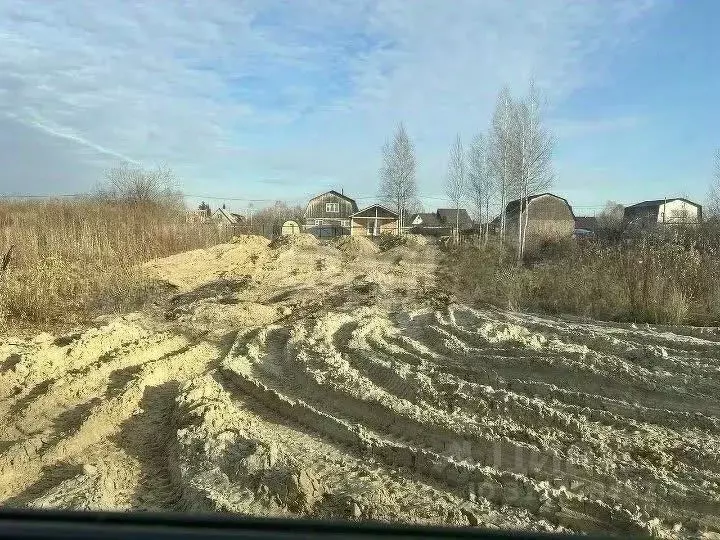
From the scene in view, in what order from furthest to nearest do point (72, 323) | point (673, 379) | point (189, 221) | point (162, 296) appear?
point (189, 221)
point (162, 296)
point (72, 323)
point (673, 379)

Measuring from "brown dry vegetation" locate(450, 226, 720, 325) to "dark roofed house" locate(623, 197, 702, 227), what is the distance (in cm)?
982

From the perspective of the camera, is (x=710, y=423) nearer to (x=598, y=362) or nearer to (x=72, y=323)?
(x=598, y=362)

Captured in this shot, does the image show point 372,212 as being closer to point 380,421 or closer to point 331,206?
point 331,206

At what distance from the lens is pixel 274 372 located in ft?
27.0

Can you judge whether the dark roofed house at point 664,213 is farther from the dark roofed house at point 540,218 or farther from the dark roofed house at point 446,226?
the dark roofed house at point 446,226

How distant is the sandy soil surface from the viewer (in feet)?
14.7

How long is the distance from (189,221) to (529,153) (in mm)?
14844

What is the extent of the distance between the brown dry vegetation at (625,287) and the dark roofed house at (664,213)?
32.2 ft

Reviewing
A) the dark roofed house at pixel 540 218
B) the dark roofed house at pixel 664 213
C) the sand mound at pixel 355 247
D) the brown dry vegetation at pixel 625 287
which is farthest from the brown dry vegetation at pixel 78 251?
the dark roofed house at pixel 664 213

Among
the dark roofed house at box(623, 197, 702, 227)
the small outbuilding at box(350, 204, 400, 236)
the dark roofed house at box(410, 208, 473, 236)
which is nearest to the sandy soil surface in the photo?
the dark roofed house at box(623, 197, 702, 227)

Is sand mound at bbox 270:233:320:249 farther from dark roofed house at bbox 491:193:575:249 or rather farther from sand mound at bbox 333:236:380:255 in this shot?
dark roofed house at bbox 491:193:575:249

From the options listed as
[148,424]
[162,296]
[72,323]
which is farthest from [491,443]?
[162,296]

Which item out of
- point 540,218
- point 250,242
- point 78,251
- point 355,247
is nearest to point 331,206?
point 540,218

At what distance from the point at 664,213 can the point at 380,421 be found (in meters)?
24.3
